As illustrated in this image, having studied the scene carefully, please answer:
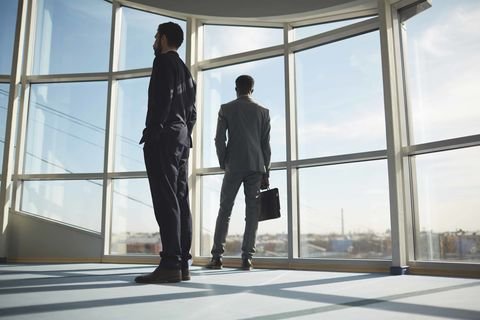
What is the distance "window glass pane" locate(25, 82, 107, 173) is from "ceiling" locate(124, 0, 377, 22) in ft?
3.95

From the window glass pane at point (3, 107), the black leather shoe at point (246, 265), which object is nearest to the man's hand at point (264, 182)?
the black leather shoe at point (246, 265)

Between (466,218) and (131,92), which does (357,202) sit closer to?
(466,218)

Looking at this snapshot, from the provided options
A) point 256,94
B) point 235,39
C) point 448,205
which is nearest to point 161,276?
point 448,205

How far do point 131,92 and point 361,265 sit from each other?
2.94 meters

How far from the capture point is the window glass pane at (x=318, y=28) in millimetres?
4023

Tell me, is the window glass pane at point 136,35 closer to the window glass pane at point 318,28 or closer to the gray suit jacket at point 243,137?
the window glass pane at point 318,28

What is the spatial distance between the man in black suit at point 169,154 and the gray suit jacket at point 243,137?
0.91 m

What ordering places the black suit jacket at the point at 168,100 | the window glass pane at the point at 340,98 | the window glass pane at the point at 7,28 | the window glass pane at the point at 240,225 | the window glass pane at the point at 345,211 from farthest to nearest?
the window glass pane at the point at 7,28 → the window glass pane at the point at 240,225 → the window glass pane at the point at 340,98 → the window glass pane at the point at 345,211 → the black suit jacket at the point at 168,100

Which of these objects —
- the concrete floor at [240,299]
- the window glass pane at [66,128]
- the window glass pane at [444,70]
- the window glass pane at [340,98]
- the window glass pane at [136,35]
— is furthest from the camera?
the window glass pane at [136,35]

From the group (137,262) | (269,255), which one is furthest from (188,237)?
(137,262)

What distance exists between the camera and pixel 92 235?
4.48m

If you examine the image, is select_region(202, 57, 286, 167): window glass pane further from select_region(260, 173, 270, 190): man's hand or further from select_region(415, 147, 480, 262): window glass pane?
select_region(415, 147, 480, 262): window glass pane

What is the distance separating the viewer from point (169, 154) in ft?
8.32

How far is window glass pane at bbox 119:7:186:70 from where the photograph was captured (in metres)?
4.84
